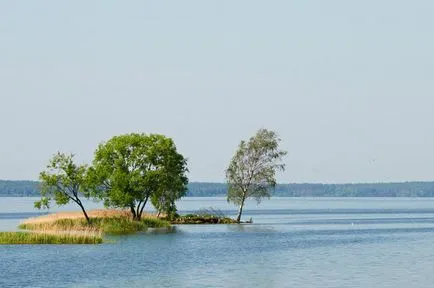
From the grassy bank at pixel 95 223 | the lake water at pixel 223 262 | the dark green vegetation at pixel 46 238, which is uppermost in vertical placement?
the grassy bank at pixel 95 223

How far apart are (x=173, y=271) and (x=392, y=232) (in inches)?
2309

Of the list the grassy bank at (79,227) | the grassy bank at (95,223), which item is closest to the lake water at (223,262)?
the grassy bank at (79,227)

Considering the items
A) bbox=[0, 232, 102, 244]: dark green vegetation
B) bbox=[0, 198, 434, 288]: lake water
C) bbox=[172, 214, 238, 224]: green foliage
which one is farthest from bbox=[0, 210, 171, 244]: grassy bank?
bbox=[172, 214, 238, 224]: green foliage

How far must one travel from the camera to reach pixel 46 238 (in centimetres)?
8219

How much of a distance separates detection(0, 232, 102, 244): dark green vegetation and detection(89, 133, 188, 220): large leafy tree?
2320 centimetres

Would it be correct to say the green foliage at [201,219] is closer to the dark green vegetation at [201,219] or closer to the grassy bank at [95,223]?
the dark green vegetation at [201,219]

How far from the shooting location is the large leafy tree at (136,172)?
109188 mm

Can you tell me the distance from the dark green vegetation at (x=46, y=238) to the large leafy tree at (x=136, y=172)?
23.2 metres

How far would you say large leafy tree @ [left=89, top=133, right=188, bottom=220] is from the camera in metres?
109

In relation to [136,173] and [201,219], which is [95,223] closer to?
[136,173]

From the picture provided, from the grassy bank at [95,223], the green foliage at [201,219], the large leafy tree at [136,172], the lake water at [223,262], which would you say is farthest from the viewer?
the green foliage at [201,219]

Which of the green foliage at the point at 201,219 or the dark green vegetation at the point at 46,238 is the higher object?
the green foliage at the point at 201,219

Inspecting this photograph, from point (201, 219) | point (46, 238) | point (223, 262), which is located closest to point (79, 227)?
point (46, 238)

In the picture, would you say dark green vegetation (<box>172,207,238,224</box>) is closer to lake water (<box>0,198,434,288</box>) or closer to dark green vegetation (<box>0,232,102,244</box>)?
lake water (<box>0,198,434,288</box>)
